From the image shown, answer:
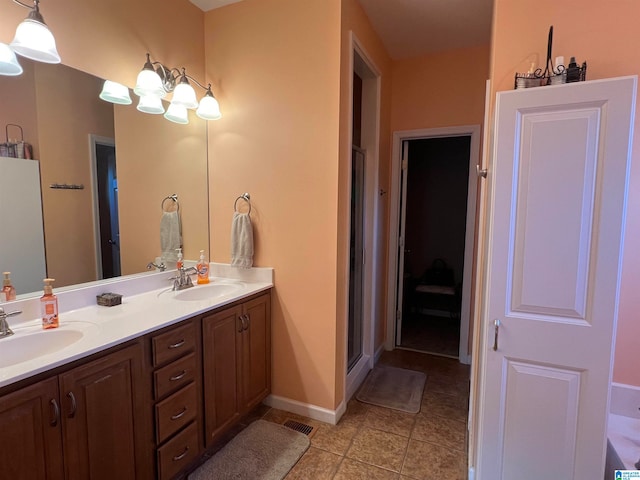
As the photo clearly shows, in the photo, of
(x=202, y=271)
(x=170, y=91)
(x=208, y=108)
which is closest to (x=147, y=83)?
(x=170, y=91)

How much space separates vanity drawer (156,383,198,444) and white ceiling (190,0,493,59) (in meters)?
2.50

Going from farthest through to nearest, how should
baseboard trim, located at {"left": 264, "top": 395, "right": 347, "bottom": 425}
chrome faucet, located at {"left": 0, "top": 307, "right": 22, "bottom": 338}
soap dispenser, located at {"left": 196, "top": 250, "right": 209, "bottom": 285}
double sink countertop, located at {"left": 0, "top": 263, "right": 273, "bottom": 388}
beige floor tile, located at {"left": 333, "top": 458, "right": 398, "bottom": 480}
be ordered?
1. soap dispenser, located at {"left": 196, "top": 250, "right": 209, "bottom": 285}
2. baseboard trim, located at {"left": 264, "top": 395, "right": 347, "bottom": 425}
3. beige floor tile, located at {"left": 333, "top": 458, "right": 398, "bottom": 480}
4. chrome faucet, located at {"left": 0, "top": 307, "right": 22, "bottom": 338}
5. double sink countertop, located at {"left": 0, "top": 263, "right": 273, "bottom": 388}

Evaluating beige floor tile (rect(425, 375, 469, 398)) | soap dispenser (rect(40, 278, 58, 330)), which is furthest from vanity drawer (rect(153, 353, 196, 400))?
beige floor tile (rect(425, 375, 469, 398))

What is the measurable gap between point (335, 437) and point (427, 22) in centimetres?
303

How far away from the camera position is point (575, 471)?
1254mm

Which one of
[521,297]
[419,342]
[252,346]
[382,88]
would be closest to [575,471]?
[521,297]

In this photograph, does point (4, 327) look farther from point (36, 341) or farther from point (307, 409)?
point (307, 409)

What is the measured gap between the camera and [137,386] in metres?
1.42

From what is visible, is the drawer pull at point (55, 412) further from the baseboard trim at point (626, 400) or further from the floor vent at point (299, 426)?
the baseboard trim at point (626, 400)

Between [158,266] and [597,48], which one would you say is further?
[158,266]

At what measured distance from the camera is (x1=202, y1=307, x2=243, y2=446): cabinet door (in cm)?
178

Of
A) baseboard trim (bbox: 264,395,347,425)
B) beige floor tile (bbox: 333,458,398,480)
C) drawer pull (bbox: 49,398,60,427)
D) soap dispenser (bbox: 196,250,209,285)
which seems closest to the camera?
drawer pull (bbox: 49,398,60,427)

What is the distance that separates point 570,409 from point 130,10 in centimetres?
297

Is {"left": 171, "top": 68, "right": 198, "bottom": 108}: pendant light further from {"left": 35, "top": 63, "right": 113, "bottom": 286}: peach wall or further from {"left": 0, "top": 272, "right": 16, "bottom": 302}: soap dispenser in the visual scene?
{"left": 0, "top": 272, "right": 16, "bottom": 302}: soap dispenser
